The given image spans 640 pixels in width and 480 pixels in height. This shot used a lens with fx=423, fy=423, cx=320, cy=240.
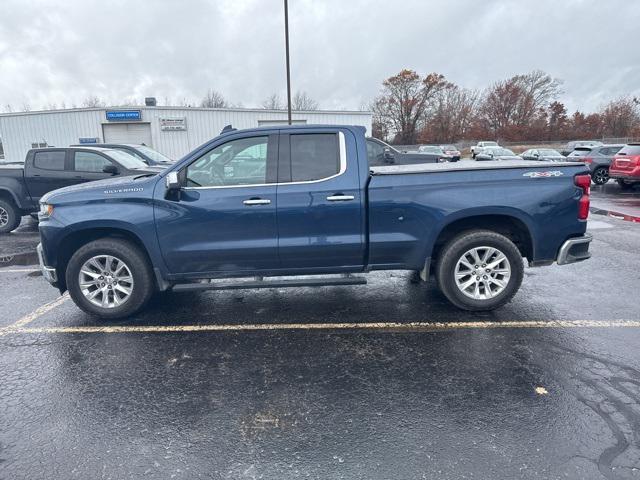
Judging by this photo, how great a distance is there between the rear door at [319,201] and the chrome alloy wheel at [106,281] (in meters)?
1.71

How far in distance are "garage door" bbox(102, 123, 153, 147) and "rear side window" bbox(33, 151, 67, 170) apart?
1647 centimetres

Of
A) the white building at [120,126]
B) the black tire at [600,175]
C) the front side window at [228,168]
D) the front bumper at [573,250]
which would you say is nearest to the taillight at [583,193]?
the front bumper at [573,250]

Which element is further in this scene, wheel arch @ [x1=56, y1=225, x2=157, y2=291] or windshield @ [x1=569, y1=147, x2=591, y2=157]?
windshield @ [x1=569, y1=147, x2=591, y2=157]

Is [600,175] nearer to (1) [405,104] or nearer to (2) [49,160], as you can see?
(2) [49,160]

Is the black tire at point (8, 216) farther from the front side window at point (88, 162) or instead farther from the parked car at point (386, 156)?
the parked car at point (386, 156)

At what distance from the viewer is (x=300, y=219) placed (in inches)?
169

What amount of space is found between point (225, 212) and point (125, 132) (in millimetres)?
24390

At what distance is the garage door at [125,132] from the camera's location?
82.5 ft

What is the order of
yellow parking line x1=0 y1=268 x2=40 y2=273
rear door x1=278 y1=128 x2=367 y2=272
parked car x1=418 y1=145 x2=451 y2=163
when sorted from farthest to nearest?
1. parked car x1=418 y1=145 x2=451 y2=163
2. yellow parking line x1=0 y1=268 x2=40 y2=273
3. rear door x1=278 y1=128 x2=367 y2=272

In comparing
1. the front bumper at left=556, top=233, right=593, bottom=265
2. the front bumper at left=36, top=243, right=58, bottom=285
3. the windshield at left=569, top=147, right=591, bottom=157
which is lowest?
the front bumper at left=36, top=243, right=58, bottom=285

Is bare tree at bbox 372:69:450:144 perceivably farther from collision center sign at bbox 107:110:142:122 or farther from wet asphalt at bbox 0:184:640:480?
wet asphalt at bbox 0:184:640:480

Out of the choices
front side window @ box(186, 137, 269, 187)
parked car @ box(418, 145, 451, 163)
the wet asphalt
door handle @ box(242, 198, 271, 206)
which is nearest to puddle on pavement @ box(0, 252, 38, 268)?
the wet asphalt

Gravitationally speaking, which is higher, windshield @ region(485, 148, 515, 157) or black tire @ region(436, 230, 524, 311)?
windshield @ region(485, 148, 515, 157)

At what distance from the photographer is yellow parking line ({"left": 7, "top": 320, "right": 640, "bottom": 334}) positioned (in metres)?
4.21
